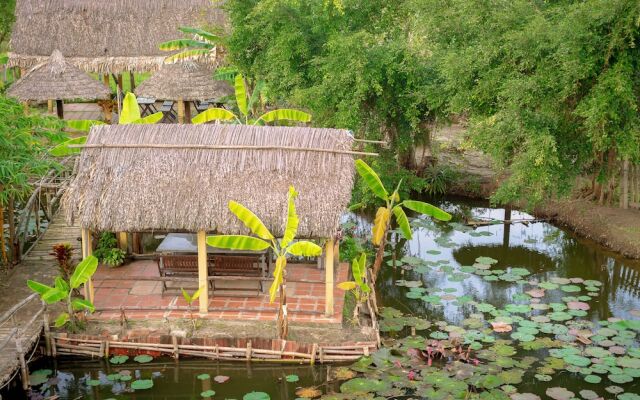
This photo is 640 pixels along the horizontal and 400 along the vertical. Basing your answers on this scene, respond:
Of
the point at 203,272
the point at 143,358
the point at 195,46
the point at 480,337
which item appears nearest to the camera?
the point at 143,358

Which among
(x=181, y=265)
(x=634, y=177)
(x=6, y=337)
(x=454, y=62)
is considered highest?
(x=454, y=62)

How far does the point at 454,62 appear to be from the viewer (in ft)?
54.5

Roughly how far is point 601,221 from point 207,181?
1060cm

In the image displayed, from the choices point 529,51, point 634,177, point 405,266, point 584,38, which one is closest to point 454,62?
point 529,51

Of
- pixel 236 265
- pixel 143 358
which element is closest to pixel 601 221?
pixel 236 265

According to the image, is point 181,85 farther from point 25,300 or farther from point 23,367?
point 23,367

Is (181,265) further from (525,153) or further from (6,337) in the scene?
(525,153)

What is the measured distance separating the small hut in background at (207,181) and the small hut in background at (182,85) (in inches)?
340

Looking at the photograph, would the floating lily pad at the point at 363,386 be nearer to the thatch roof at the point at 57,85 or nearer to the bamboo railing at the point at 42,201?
the bamboo railing at the point at 42,201

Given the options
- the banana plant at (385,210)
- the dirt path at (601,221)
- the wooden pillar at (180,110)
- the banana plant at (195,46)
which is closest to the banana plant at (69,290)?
the banana plant at (385,210)

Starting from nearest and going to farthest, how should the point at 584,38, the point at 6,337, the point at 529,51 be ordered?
the point at 6,337
the point at 584,38
the point at 529,51

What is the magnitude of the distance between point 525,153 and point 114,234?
867 cm

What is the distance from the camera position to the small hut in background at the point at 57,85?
848 inches

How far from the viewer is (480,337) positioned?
1313 centimetres
